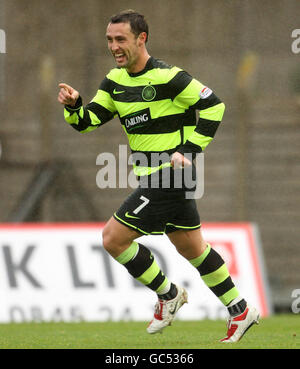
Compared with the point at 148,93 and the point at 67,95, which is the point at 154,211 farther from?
the point at 67,95

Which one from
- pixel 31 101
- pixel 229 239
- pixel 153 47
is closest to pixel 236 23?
pixel 153 47

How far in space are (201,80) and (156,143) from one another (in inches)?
244

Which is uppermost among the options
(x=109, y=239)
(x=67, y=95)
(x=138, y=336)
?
(x=67, y=95)

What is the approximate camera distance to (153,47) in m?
13.6

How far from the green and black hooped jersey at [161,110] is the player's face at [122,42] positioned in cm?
16

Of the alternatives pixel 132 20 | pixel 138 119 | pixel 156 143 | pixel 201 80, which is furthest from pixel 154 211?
pixel 201 80

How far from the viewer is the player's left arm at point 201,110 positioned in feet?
21.7

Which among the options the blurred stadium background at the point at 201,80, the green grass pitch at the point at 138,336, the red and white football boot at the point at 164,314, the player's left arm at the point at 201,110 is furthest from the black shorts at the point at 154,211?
the blurred stadium background at the point at 201,80

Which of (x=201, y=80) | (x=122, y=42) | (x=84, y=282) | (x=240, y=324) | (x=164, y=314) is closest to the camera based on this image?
(x=122, y=42)

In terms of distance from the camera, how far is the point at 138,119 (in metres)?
6.76

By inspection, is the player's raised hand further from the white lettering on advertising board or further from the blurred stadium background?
the blurred stadium background

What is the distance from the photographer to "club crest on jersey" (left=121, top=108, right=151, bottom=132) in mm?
6750

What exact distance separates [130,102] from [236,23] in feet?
23.8

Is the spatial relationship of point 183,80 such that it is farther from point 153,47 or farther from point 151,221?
point 153,47
